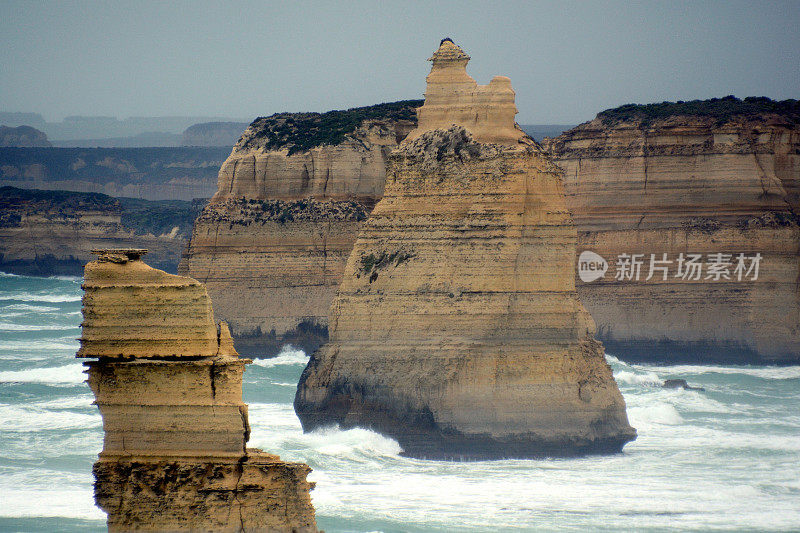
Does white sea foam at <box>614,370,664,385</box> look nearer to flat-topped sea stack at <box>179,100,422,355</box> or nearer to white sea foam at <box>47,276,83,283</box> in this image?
flat-topped sea stack at <box>179,100,422,355</box>

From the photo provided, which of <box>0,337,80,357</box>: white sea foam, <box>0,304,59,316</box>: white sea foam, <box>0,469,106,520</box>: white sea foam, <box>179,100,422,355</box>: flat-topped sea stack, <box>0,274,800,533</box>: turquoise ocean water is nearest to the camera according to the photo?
<box>0,469,106,520</box>: white sea foam

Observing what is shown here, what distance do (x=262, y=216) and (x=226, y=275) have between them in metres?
2.49

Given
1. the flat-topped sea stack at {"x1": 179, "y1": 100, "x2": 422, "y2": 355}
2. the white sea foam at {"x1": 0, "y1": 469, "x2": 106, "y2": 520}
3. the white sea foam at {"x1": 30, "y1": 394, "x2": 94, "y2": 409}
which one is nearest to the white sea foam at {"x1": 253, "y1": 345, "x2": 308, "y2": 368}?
the flat-topped sea stack at {"x1": 179, "y1": 100, "x2": 422, "y2": 355}

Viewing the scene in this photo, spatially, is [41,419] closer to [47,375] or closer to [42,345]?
[47,375]

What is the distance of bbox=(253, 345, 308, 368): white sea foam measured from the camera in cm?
5406

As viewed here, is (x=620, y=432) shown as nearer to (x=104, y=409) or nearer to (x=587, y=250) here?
(x=104, y=409)

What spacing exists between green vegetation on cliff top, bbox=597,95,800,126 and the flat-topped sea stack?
13232 mm

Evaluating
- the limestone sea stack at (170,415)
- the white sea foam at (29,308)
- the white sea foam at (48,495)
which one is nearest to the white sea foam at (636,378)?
the white sea foam at (48,495)

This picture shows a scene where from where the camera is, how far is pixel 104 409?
1731 cm

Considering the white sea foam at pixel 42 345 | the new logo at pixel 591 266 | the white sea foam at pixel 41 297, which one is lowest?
the white sea foam at pixel 41 297

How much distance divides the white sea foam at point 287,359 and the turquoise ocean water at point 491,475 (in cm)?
648

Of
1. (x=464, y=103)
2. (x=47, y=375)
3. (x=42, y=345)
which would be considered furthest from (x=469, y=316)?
(x=42, y=345)

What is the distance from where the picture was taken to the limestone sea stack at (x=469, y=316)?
3291cm

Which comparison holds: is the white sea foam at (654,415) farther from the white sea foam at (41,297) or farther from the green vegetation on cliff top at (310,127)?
the white sea foam at (41,297)
